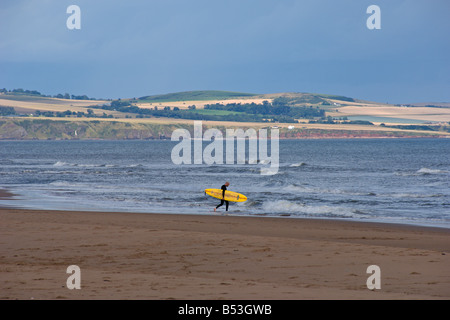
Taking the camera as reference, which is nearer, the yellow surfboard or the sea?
the sea

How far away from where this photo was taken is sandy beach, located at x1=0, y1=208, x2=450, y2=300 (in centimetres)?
1057

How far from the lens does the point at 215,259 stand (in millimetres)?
14062

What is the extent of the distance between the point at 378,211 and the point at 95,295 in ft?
67.8

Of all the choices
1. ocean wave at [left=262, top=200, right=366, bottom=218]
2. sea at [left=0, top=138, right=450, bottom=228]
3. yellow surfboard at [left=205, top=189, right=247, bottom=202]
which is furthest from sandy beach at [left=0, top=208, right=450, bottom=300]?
yellow surfboard at [left=205, top=189, right=247, bottom=202]

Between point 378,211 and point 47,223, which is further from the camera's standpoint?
point 378,211

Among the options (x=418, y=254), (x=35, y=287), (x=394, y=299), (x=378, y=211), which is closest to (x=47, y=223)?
(x=35, y=287)

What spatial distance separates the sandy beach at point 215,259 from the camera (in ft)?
34.7

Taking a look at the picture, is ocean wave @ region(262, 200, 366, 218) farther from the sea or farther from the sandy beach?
the sandy beach

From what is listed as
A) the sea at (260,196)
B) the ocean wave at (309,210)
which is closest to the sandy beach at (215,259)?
the ocean wave at (309,210)

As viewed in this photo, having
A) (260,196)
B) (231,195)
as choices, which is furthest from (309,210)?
(260,196)

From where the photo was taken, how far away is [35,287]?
10477 millimetres

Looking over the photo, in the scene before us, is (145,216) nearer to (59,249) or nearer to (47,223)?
(47,223)

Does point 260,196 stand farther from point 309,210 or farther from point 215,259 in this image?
point 215,259
